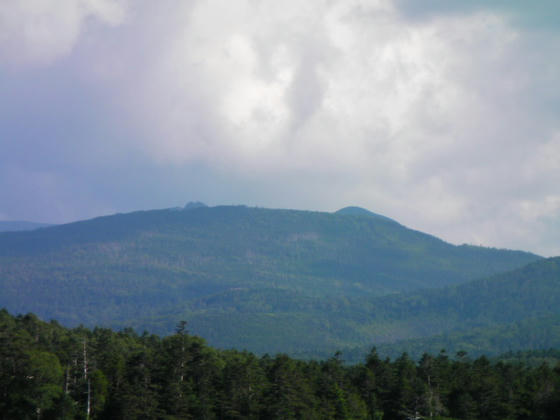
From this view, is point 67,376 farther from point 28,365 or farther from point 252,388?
point 252,388

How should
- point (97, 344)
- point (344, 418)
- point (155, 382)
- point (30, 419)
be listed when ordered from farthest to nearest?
point (97, 344) < point (344, 418) < point (155, 382) < point (30, 419)

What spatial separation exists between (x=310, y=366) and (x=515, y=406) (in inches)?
1369

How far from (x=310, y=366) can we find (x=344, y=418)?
15757 mm

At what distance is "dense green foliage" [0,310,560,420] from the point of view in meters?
91.2

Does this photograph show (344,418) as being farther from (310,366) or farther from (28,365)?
(28,365)

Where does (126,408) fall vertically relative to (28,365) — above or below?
below

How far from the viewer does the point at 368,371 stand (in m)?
117

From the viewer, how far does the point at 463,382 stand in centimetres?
11956

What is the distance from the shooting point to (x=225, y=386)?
333ft

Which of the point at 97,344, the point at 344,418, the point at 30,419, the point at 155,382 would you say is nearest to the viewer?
the point at 30,419

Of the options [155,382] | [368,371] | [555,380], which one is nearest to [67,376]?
[155,382]

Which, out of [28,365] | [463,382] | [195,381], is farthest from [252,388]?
[463,382]

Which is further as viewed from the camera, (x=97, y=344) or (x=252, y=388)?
(x=97, y=344)

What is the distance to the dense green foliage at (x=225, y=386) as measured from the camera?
91.2 metres
